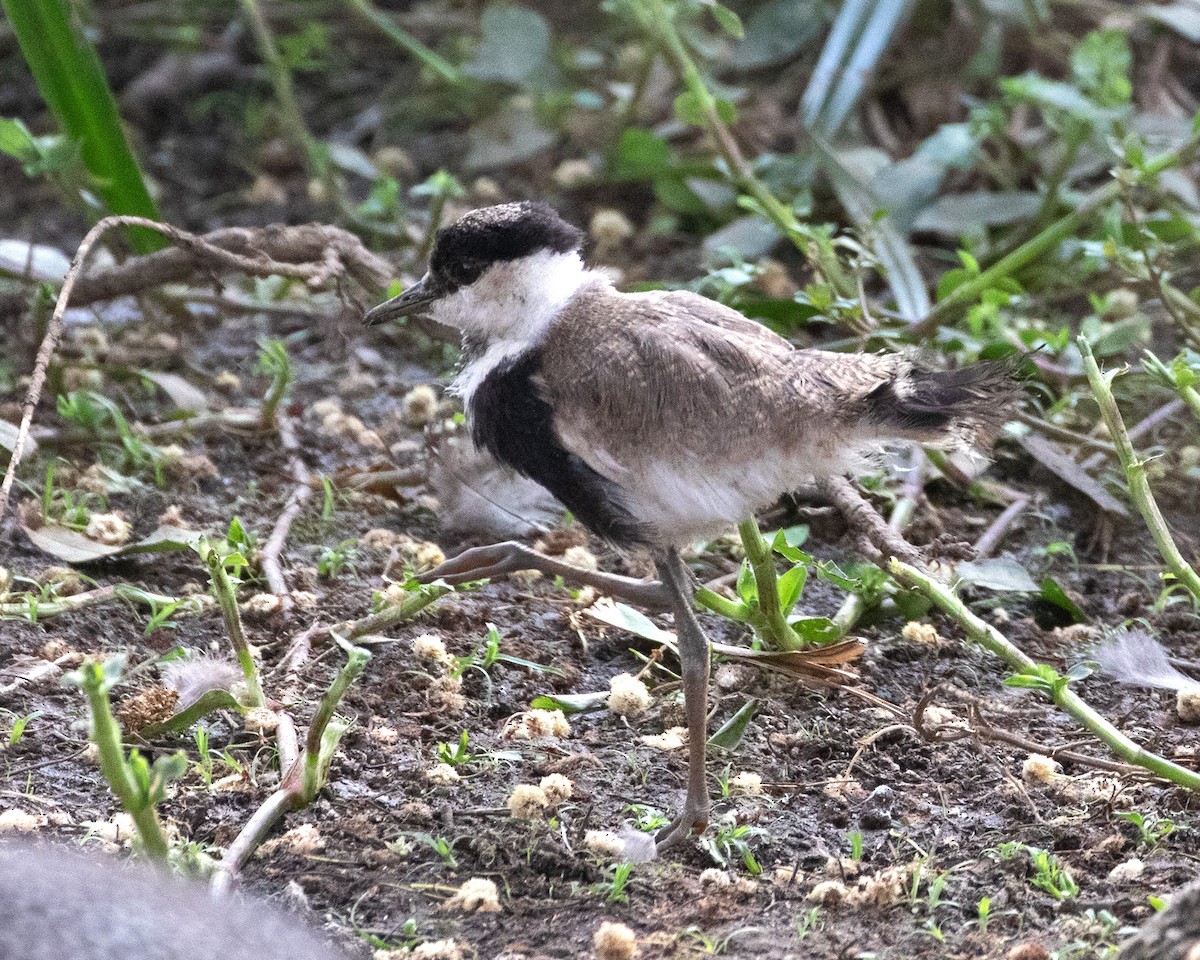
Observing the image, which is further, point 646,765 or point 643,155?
point 643,155

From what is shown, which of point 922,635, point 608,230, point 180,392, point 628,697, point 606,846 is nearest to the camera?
point 606,846

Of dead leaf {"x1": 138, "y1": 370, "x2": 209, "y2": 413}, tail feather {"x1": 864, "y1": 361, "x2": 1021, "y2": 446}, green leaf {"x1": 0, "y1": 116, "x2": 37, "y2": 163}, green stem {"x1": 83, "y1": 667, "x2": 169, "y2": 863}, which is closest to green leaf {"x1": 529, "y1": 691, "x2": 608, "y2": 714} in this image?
tail feather {"x1": 864, "y1": 361, "x2": 1021, "y2": 446}

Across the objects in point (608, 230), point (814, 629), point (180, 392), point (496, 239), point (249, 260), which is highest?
point (496, 239)

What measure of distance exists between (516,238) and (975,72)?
2925 mm

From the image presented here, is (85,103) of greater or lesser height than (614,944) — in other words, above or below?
above

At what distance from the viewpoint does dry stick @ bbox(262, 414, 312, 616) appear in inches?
118

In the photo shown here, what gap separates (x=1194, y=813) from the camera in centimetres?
239

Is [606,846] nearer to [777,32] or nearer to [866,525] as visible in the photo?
[866,525]

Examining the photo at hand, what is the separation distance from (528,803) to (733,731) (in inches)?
17.6

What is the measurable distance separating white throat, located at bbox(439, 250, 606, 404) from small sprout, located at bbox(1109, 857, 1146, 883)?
1.27 meters

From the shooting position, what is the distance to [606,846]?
2.29 meters

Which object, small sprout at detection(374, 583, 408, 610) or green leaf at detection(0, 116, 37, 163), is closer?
small sprout at detection(374, 583, 408, 610)

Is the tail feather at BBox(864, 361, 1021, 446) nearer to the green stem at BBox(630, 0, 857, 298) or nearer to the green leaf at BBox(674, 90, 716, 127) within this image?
the green stem at BBox(630, 0, 857, 298)

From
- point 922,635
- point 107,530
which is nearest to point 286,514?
point 107,530
